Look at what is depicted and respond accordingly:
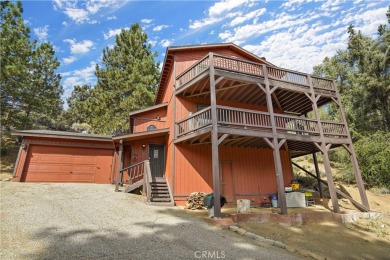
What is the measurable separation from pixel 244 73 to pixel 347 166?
1533cm

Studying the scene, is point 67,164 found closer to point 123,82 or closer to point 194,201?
point 194,201

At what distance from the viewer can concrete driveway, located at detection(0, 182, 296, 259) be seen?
4.66m

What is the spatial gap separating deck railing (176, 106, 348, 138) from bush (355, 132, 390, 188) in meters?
6.36

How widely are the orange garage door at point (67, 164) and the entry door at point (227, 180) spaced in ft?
29.7

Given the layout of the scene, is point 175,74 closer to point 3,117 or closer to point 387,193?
point 387,193

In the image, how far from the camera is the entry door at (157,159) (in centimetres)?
1376

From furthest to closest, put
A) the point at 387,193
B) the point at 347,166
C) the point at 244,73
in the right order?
the point at 347,166
the point at 387,193
the point at 244,73

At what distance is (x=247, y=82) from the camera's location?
1089cm

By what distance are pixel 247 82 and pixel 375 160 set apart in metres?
13.0

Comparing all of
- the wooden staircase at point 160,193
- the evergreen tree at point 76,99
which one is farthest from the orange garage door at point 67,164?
the evergreen tree at point 76,99

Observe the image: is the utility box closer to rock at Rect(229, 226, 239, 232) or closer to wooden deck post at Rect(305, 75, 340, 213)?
rock at Rect(229, 226, 239, 232)

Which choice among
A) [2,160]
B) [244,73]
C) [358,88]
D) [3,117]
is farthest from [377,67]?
[2,160]

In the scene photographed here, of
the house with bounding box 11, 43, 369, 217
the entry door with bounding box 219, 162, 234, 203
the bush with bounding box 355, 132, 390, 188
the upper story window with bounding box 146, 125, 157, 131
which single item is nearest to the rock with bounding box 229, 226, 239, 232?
the house with bounding box 11, 43, 369, 217

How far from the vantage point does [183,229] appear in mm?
6746
